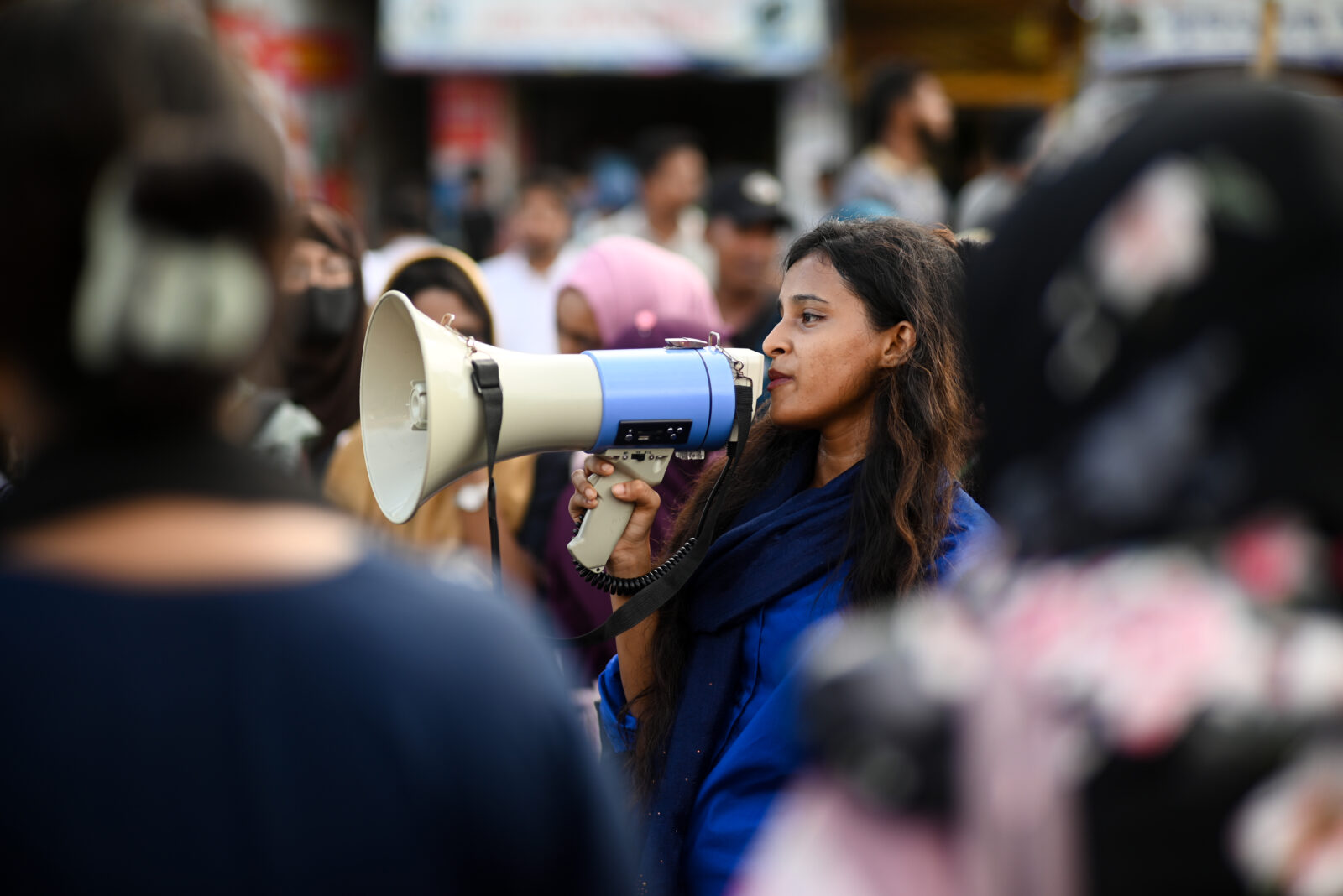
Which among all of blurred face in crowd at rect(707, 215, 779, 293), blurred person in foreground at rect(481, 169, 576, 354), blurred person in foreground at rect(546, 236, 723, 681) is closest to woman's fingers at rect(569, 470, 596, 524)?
blurred person in foreground at rect(546, 236, 723, 681)

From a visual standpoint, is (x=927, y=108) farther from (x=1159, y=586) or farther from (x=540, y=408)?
(x=1159, y=586)

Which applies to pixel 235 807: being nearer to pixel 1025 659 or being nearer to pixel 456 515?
pixel 1025 659

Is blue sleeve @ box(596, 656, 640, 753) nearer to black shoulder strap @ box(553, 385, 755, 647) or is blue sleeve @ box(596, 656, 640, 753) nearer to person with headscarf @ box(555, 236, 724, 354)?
black shoulder strap @ box(553, 385, 755, 647)

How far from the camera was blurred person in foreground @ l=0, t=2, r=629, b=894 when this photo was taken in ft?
2.47

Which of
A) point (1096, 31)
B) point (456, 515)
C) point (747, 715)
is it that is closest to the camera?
point (747, 715)

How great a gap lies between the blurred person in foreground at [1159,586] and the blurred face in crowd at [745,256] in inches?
156

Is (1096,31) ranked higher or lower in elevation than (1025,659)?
higher

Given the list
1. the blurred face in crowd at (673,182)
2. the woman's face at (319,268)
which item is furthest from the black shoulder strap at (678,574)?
the blurred face in crowd at (673,182)

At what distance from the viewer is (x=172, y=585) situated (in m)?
0.76

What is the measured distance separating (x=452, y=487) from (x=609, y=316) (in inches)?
25.3

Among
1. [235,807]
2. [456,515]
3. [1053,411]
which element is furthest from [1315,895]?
[456,515]

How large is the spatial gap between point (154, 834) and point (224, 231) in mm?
382

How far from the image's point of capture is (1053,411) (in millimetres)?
766

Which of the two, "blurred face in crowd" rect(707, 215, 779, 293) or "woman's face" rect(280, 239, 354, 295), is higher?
"woman's face" rect(280, 239, 354, 295)
